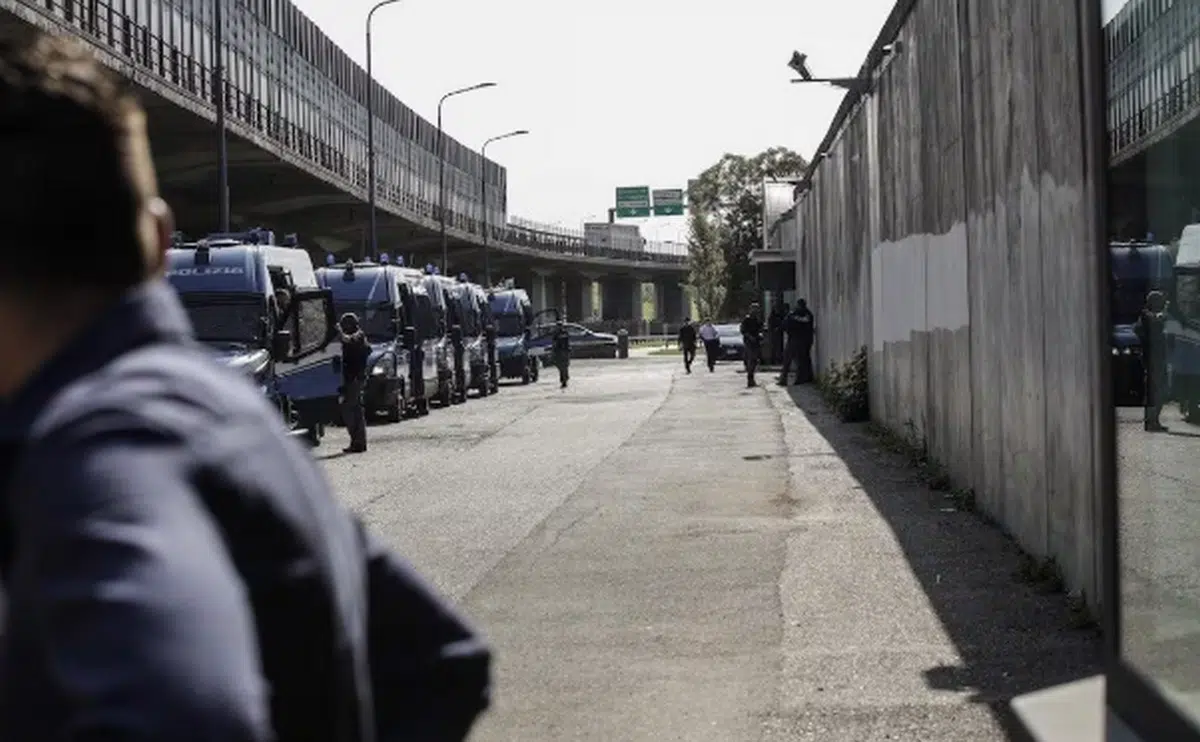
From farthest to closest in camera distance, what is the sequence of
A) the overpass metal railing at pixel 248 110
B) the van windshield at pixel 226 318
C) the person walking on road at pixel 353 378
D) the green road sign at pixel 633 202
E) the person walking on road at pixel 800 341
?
the green road sign at pixel 633 202 < the overpass metal railing at pixel 248 110 < the person walking on road at pixel 800 341 < the person walking on road at pixel 353 378 < the van windshield at pixel 226 318

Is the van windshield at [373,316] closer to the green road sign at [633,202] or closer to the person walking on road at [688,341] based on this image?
the person walking on road at [688,341]

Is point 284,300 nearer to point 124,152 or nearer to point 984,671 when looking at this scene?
point 984,671

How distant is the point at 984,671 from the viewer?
8.19 m

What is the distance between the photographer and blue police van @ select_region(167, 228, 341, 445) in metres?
23.0

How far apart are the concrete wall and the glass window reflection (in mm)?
444

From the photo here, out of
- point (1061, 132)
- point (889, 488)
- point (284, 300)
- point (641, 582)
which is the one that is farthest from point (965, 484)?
point (284, 300)

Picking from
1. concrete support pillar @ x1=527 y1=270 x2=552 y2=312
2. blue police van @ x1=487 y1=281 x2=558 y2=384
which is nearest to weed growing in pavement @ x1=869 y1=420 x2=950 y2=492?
blue police van @ x1=487 y1=281 x2=558 y2=384

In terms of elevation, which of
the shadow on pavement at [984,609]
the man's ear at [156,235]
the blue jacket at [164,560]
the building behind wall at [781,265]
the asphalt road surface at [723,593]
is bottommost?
the asphalt road surface at [723,593]

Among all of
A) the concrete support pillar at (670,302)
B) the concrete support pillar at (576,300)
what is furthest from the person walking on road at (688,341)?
the concrete support pillar at (670,302)

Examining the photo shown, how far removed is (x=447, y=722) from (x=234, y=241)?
75.8ft

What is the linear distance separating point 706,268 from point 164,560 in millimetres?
104391

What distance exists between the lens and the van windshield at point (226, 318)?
22.9 meters

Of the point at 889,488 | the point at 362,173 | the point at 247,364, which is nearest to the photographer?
the point at 889,488

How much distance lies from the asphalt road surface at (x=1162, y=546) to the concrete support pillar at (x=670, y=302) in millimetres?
157230
